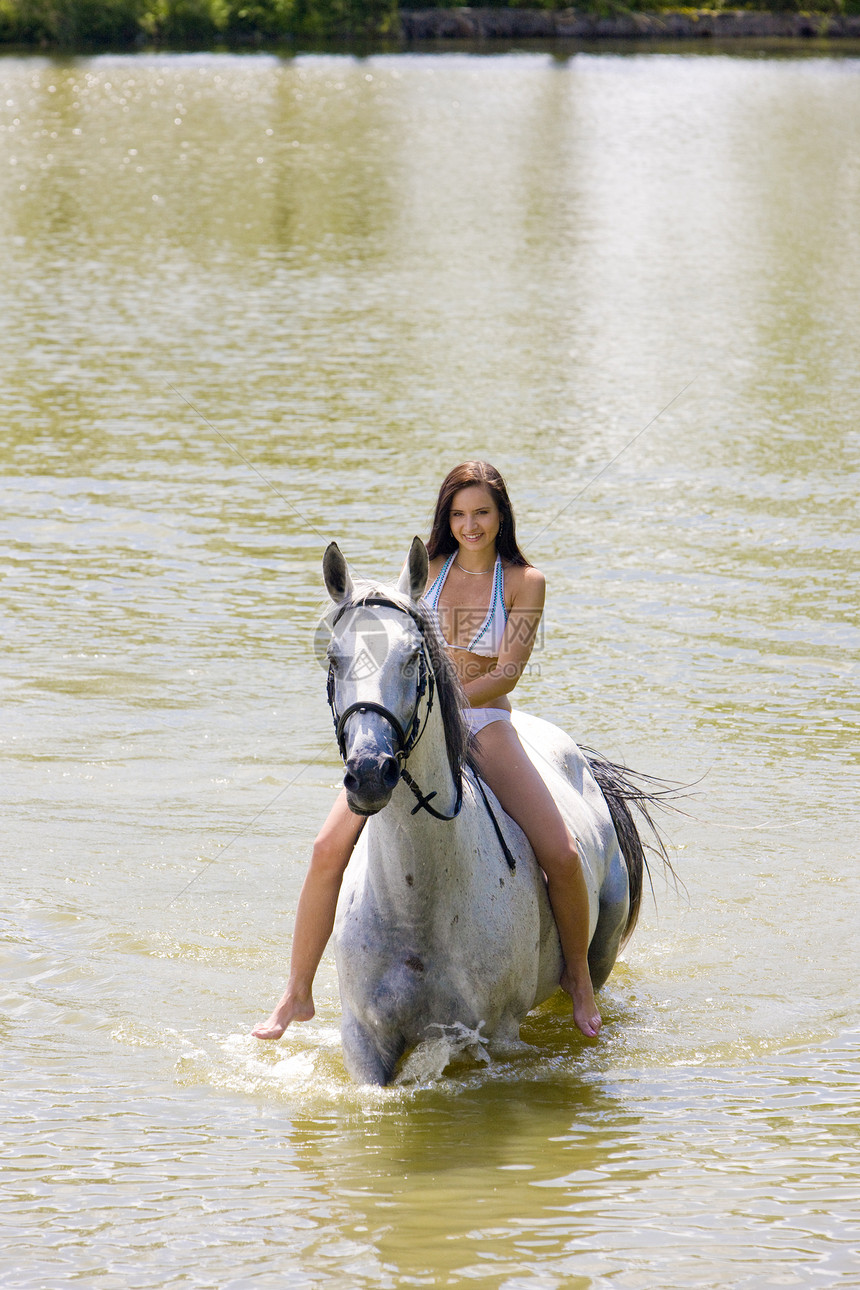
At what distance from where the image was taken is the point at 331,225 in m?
26.9

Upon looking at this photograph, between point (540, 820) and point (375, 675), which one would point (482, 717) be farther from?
point (375, 675)

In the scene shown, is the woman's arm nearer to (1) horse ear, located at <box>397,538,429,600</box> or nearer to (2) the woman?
(2) the woman

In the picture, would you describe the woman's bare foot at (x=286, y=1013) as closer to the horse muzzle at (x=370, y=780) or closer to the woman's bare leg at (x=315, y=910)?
the woman's bare leg at (x=315, y=910)

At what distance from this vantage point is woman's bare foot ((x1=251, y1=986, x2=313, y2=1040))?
16.2ft

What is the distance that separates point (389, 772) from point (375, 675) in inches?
11.8

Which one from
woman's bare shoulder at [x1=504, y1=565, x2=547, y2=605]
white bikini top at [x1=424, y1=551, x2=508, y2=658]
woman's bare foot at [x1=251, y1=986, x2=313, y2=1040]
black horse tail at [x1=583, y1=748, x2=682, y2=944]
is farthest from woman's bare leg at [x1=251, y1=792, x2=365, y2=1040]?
black horse tail at [x1=583, y1=748, x2=682, y2=944]

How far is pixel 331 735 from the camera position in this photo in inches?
333

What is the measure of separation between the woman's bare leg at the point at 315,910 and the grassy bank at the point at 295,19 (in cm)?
6349

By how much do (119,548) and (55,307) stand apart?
9939 millimetres

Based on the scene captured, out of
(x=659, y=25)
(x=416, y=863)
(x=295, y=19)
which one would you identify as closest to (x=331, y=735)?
(x=416, y=863)

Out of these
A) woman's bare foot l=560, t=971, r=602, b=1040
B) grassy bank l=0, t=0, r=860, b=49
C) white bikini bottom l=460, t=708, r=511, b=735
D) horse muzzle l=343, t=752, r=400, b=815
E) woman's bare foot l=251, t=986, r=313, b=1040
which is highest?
grassy bank l=0, t=0, r=860, b=49

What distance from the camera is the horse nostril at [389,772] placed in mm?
3750

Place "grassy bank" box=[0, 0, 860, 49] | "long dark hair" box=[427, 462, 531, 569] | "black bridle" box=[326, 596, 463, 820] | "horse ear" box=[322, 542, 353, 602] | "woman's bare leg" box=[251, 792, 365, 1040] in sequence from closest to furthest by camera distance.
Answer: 1. "black bridle" box=[326, 596, 463, 820]
2. "horse ear" box=[322, 542, 353, 602]
3. "woman's bare leg" box=[251, 792, 365, 1040]
4. "long dark hair" box=[427, 462, 531, 569]
5. "grassy bank" box=[0, 0, 860, 49]

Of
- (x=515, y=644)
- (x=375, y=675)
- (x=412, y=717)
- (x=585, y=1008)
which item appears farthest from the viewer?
(x=585, y=1008)
